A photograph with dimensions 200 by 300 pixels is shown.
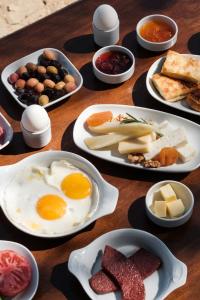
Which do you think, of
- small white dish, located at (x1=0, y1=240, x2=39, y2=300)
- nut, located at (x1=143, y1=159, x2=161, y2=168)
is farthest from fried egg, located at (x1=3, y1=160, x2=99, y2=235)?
nut, located at (x1=143, y1=159, x2=161, y2=168)

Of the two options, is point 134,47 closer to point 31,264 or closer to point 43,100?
point 43,100

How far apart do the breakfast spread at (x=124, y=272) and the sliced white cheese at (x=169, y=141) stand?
1.50 ft

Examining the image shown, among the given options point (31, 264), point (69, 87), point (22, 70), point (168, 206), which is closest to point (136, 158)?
point (168, 206)

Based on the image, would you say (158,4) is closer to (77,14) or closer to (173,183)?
(77,14)

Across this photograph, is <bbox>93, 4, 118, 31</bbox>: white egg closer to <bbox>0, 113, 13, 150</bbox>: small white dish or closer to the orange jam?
the orange jam

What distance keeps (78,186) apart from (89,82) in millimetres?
632

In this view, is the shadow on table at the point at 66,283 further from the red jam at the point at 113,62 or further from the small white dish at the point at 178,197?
the red jam at the point at 113,62

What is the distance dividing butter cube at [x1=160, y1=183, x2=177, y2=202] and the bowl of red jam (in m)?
0.65

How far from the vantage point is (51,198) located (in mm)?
2098

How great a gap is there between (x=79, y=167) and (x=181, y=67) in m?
0.69

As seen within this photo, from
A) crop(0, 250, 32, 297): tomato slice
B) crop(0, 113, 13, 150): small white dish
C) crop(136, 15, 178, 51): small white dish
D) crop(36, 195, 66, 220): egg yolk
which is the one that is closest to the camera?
crop(0, 250, 32, 297): tomato slice

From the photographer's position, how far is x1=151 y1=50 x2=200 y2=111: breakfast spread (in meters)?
2.43

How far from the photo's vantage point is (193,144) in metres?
2.28

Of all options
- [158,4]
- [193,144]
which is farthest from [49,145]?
[158,4]
